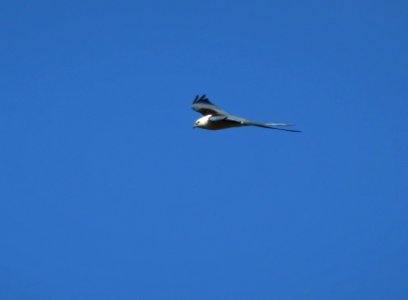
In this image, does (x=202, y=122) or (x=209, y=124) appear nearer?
(x=209, y=124)

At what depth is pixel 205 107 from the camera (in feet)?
84.1

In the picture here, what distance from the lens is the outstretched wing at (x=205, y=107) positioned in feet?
81.5

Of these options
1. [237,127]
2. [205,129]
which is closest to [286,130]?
[237,127]

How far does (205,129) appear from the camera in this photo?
24969mm

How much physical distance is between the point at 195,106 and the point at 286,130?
677cm

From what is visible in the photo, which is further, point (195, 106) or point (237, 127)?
point (195, 106)

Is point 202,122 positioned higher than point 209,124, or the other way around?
point 202,122

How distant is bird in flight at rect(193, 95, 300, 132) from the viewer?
900 inches

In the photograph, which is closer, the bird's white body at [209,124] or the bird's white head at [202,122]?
the bird's white body at [209,124]

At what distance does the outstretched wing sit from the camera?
81.5 feet

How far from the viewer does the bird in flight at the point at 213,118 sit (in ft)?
75.0

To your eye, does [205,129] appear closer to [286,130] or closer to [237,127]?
[237,127]

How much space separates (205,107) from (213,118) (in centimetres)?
163

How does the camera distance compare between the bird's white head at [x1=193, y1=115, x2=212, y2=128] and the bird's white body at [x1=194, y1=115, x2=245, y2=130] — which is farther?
the bird's white head at [x1=193, y1=115, x2=212, y2=128]
